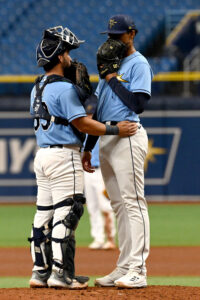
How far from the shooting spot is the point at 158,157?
13.5 meters

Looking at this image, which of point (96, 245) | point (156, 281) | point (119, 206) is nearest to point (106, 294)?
point (119, 206)

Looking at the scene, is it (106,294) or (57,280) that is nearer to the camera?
(106,294)

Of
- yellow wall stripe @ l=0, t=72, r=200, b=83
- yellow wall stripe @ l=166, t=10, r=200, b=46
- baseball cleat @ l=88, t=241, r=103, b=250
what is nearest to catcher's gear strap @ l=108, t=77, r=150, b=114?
baseball cleat @ l=88, t=241, r=103, b=250

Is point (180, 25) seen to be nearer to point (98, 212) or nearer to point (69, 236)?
point (98, 212)

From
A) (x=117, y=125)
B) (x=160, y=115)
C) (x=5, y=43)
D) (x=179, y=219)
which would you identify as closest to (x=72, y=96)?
(x=117, y=125)

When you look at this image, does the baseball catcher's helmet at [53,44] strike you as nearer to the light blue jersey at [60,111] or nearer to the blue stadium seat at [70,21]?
the light blue jersey at [60,111]

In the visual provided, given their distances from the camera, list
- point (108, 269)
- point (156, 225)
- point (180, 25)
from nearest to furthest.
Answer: point (108, 269) → point (156, 225) → point (180, 25)

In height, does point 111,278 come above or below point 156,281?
above

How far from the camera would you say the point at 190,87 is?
44.9 ft

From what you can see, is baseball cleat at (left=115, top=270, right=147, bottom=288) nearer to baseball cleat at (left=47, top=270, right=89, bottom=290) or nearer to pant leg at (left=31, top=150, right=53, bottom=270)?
baseball cleat at (left=47, top=270, right=89, bottom=290)

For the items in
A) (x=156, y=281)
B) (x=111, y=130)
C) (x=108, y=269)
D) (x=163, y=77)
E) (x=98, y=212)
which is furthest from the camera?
(x=163, y=77)

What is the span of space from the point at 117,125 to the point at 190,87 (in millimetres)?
9335

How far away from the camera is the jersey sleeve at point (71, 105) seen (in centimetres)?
447

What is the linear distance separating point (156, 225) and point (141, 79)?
19.6 feet
